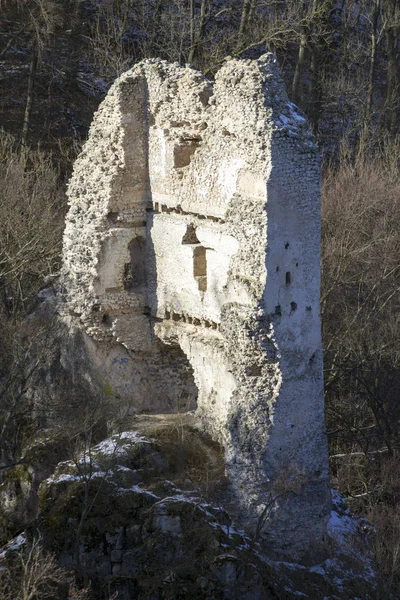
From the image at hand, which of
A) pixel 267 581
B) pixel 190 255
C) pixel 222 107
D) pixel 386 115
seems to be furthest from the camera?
pixel 386 115

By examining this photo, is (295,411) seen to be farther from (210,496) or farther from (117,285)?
(117,285)

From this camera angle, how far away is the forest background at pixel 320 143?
23.0 m

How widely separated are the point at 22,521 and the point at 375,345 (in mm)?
10528

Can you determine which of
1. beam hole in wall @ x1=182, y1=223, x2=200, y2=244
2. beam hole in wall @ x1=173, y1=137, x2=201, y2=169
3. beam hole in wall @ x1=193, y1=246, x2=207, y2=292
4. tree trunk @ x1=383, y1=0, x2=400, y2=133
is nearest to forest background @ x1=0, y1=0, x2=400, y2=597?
tree trunk @ x1=383, y1=0, x2=400, y2=133

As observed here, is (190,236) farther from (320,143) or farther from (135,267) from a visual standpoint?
(320,143)

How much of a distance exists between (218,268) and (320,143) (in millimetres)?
16906

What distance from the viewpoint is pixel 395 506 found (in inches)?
789

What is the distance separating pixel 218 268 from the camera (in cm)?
1700

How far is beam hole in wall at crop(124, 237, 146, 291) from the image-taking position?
61.0ft

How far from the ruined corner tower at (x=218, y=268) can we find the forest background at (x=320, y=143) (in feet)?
6.68

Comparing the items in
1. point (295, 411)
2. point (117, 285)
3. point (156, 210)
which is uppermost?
point (156, 210)

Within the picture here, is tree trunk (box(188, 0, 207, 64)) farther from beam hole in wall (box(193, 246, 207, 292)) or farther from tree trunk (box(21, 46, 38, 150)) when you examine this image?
beam hole in wall (box(193, 246, 207, 292))

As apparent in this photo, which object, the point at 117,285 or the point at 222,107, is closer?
the point at 222,107

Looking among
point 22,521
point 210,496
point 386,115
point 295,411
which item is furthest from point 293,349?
point 386,115
